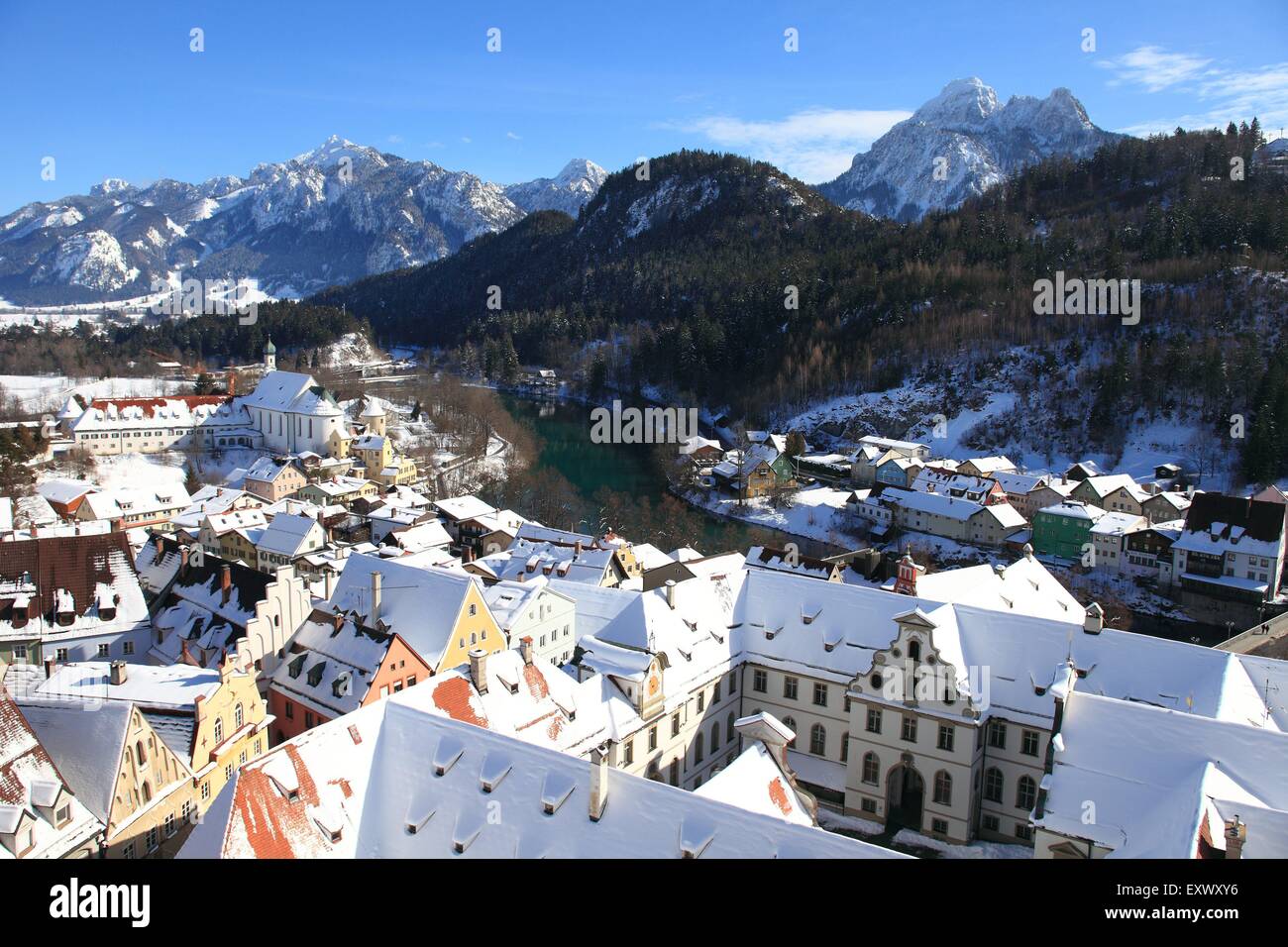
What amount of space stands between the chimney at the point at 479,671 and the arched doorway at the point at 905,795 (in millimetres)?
11800

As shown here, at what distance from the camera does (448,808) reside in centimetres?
1683

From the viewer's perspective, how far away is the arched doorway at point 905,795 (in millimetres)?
25141

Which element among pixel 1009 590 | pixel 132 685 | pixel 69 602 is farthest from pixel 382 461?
pixel 1009 590

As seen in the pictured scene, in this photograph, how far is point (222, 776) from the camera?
2236 centimetres

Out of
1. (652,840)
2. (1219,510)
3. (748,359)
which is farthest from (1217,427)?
(652,840)

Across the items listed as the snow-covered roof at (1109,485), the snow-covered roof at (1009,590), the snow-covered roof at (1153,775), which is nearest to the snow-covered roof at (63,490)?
the snow-covered roof at (1009,590)

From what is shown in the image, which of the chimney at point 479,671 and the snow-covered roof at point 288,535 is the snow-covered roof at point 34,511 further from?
the chimney at point 479,671

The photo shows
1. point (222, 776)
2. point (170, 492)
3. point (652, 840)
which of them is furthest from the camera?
point (170, 492)

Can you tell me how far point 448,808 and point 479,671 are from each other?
A: 509 centimetres

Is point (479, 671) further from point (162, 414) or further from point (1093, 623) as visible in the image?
point (162, 414)

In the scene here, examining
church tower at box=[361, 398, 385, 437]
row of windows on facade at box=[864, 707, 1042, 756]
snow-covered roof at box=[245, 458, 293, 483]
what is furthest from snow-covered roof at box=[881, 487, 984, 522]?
church tower at box=[361, 398, 385, 437]

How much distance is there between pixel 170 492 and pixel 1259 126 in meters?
147

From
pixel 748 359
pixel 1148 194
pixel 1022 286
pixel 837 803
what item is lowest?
pixel 837 803

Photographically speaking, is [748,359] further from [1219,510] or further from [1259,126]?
[1259,126]
